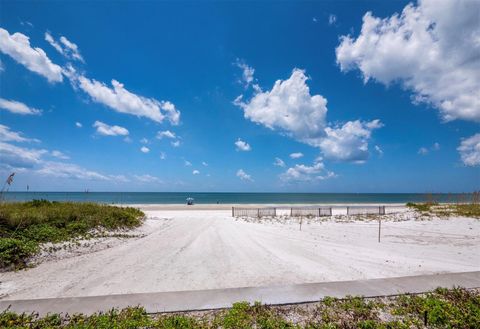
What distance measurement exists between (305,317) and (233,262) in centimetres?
411

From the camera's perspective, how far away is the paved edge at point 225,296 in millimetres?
4051

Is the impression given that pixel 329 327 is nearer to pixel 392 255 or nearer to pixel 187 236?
pixel 392 255

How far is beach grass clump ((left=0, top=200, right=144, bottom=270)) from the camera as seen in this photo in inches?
284

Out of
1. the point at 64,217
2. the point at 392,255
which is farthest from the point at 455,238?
the point at 64,217

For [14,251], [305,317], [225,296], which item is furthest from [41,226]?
[305,317]

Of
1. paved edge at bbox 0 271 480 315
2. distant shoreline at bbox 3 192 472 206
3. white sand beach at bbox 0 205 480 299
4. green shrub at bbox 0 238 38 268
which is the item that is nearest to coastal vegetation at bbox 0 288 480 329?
paved edge at bbox 0 271 480 315

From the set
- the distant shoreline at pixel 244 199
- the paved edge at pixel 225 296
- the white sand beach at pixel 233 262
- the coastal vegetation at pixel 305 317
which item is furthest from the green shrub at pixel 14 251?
the distant shoreline at pixel 244 199

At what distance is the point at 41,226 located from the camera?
9.51m

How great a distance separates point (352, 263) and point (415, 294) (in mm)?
2900

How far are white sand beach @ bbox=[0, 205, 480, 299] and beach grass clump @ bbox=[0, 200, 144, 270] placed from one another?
893 millimetres

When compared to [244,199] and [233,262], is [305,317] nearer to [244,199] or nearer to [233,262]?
[233,262]

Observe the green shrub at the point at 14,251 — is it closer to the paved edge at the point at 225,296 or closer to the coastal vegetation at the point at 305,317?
the paved edge at the point at 225,296

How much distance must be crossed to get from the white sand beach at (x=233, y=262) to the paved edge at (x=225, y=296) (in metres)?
1.01

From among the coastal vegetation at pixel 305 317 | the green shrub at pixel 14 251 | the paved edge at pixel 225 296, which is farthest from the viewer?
the green shrub at pixel 14 251
